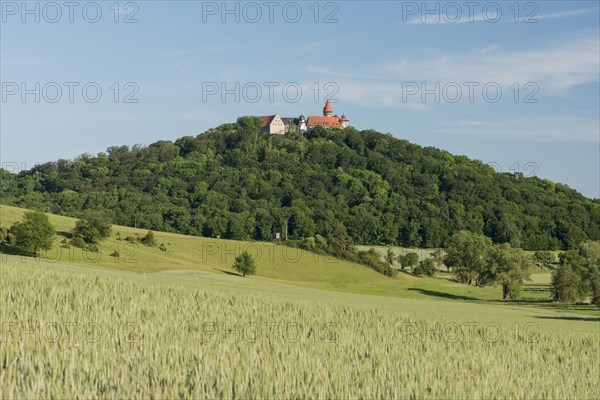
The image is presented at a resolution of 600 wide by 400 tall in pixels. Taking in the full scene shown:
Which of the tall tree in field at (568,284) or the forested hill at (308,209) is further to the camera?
the forested hill at (308,209)

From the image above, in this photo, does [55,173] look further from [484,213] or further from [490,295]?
[490,295]

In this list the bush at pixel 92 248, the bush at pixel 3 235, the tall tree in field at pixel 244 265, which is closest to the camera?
the bush at pixel 3 235

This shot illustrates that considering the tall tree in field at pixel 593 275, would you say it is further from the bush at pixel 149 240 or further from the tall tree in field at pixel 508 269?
the bush at pixel 149 240

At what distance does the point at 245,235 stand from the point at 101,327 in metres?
141

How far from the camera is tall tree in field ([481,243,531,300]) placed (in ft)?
298

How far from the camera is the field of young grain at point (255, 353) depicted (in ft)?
32.6

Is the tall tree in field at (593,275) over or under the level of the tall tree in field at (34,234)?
under

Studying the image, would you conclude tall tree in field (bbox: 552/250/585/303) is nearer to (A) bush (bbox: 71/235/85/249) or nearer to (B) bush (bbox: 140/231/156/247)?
(B) bush (bbox: 140/231/156/247)

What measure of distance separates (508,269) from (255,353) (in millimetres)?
85547

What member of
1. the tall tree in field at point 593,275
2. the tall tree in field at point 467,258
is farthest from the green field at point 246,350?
the tall tree in field at point 467,258

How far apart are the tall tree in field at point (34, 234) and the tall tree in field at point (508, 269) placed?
5410 centimetres

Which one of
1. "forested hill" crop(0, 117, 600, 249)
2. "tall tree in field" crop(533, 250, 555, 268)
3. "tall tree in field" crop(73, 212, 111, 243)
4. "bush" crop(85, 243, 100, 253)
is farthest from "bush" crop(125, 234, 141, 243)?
"tall tree in field" crop(533, 250, 555, 268)

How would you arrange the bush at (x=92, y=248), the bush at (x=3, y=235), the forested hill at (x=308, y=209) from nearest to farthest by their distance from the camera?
the bush at (x=3, y=235)
the bush at (x=92, y=248)
the forested hill at (x=308, y=209)

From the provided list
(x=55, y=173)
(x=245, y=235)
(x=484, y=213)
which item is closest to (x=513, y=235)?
(x=484, y=213)
